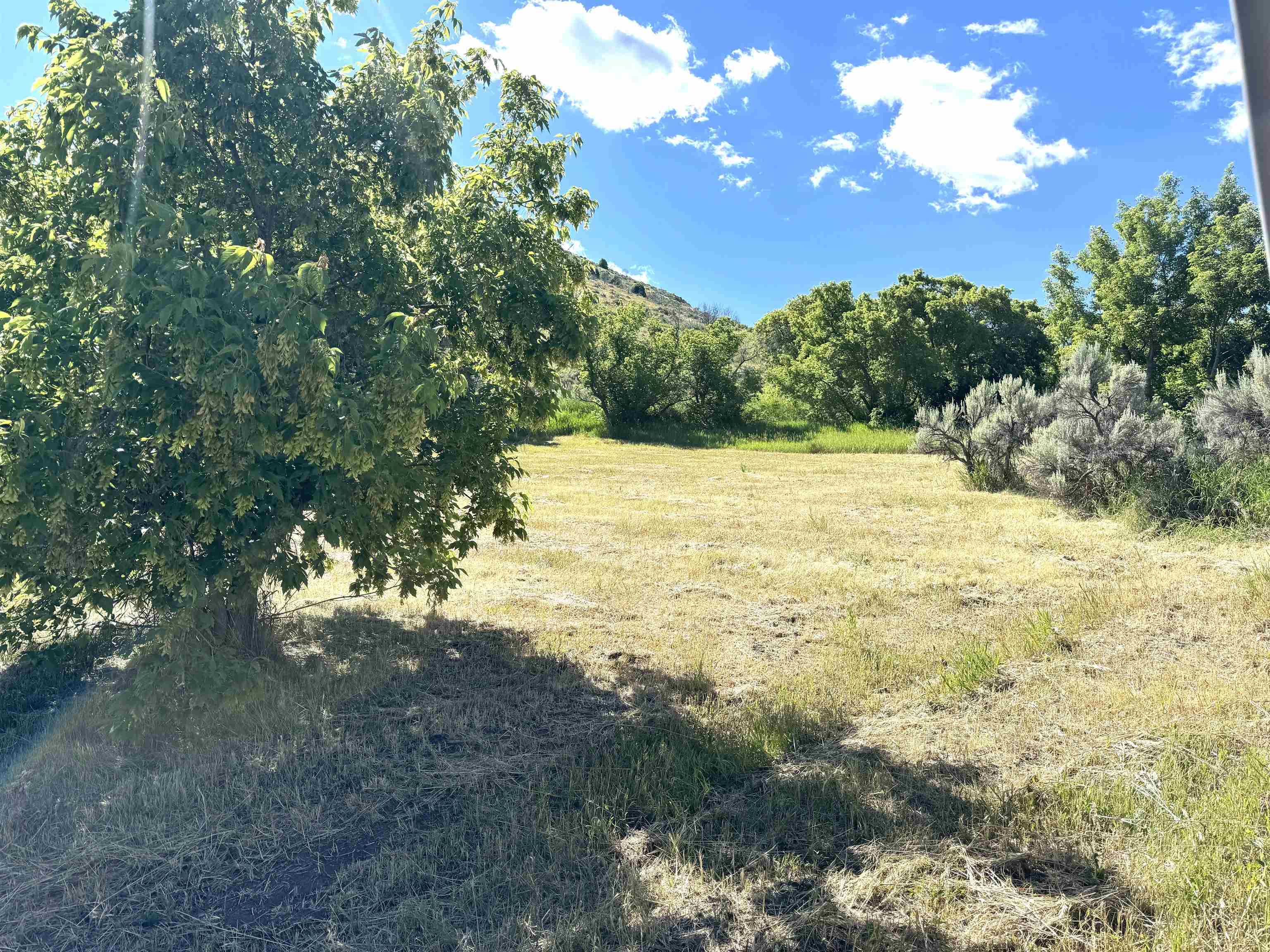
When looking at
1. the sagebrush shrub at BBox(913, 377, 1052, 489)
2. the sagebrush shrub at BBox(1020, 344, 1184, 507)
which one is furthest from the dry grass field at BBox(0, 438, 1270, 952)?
the sagebrush shrub at BBox(913, 377, 1052, 489)

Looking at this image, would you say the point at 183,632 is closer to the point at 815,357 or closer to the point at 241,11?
the point at 241,11

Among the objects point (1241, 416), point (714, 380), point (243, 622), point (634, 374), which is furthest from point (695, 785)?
point (714, 380)

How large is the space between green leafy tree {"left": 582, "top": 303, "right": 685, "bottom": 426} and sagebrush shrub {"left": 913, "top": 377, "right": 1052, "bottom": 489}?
720 inches

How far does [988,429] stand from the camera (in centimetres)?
1597

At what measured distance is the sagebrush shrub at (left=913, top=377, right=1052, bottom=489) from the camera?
15.6m

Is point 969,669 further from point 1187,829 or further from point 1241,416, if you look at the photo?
point 1241,416

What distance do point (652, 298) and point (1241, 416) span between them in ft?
313

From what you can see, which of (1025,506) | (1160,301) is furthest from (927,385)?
(1025,506)

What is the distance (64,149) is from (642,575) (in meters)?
6.80

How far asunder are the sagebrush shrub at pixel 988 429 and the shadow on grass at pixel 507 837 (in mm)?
12816

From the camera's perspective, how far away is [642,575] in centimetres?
922

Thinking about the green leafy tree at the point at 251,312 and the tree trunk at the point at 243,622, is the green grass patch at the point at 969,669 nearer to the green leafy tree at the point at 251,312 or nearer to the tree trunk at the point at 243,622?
the green leafy tree at the point at 251,312

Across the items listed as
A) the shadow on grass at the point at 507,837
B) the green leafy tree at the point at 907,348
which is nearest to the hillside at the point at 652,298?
the green leafy tree at the point at 907,348

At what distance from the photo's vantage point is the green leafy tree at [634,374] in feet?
114
